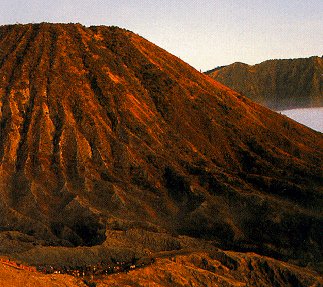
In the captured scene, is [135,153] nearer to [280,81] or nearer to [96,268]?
[96,268]

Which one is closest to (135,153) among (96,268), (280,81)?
(96,268)

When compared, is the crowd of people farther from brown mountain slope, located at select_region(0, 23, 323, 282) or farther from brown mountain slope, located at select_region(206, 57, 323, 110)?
brown mountain slope, located at select_region(206, 57, 323, 110)

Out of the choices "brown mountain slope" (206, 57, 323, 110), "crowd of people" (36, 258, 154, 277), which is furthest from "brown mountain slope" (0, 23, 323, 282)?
"brown mountain slope" (206, 57, 323, 110)

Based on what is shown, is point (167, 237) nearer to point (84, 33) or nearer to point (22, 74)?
point (22, 74)

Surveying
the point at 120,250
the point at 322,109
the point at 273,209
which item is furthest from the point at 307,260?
the point at 322,109

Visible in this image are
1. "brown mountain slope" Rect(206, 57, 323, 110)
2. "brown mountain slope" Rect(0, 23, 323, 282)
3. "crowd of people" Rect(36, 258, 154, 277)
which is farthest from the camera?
"brown mountain slope" Rect(206, 57, 323, 110)

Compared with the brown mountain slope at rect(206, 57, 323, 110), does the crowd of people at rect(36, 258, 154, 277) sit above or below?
below
